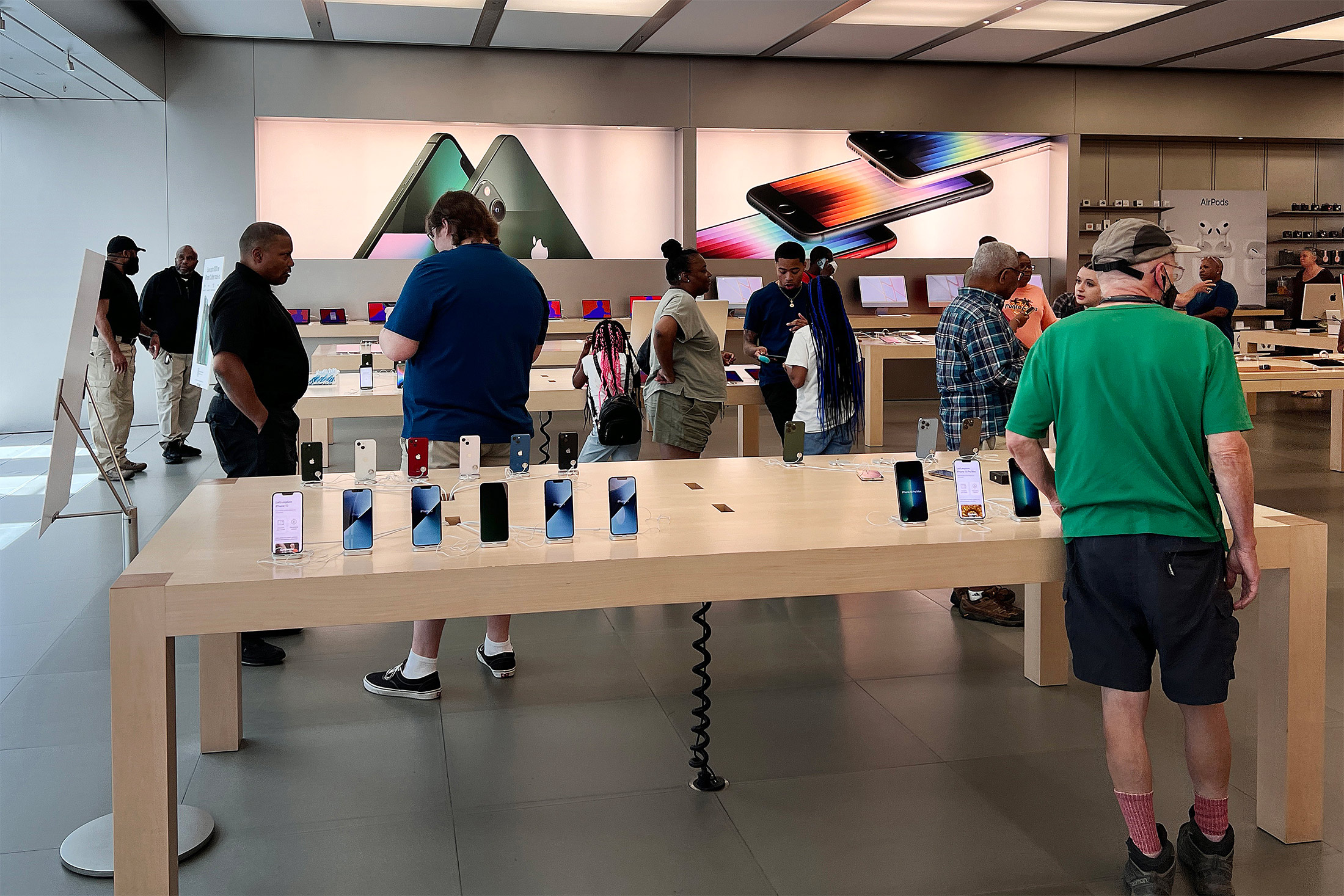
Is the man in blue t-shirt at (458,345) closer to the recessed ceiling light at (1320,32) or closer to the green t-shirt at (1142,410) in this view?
the green t-shirt at (1142,410)

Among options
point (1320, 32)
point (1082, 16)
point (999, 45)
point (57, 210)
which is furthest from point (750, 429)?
point (1320, 32)

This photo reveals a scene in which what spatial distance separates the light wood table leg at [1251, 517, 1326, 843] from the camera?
2.46 metres

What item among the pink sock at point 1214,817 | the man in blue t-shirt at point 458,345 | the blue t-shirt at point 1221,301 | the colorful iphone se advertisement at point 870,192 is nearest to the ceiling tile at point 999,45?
the colorful iphone se advertisement at point 870,192

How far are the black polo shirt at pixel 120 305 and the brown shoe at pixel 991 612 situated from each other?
17.7ft

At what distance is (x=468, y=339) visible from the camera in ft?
10.9

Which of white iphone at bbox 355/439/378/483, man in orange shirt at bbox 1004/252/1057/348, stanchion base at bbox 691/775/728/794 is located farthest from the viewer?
man in orange shirt at bbox 1004/252/1057/348

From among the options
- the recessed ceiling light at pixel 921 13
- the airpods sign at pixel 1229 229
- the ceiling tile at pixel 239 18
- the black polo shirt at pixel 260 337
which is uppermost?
the recessed ceiling light at pixel 921 13

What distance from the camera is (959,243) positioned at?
11844 millimetres

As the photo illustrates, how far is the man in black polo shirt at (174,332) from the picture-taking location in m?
7.66

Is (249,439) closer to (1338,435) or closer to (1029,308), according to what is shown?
(1029,308)

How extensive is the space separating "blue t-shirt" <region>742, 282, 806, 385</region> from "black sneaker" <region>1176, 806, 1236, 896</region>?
3719 millimetres

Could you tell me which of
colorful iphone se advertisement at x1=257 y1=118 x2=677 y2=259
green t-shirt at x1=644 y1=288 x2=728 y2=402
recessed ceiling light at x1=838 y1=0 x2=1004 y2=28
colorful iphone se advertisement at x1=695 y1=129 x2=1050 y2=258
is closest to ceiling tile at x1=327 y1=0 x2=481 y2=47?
colorful iphone se advertisement at x1=257 y1=118 x2=677 y2=259

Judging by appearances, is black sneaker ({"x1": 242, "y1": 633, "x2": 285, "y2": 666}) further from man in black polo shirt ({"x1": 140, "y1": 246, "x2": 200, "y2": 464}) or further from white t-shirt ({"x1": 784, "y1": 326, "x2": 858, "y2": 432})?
man in black polo shirt ({"x1": 140, "y1": 246, "x2": 200, "y2": 464})

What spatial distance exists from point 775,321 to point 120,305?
4115mm
